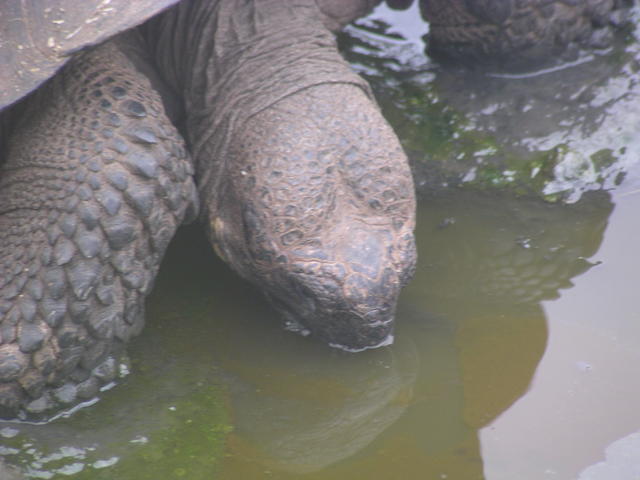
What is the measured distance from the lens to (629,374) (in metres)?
2.28

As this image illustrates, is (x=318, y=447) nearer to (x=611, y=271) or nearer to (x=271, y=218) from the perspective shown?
(x=271, y=218)

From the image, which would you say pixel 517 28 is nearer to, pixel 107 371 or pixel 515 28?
pixel 515 28

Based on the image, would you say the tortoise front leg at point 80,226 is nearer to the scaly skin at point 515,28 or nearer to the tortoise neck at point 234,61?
the tortoise neck at point 234,61

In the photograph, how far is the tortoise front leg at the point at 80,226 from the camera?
84.3 inches

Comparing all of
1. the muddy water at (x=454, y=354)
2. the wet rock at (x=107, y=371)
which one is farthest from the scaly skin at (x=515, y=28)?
the wet rock at (x=107, y=371)

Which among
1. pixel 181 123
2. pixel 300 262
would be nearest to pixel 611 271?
pixel 300 262

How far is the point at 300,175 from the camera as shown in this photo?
227 cm

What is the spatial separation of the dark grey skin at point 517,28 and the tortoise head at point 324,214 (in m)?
1.07

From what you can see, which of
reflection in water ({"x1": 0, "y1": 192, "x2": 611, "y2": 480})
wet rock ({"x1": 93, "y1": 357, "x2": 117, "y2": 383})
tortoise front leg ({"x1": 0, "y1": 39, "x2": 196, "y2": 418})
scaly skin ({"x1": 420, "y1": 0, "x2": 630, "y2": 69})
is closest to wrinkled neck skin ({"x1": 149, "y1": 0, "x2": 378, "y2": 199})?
tortoise front leg ({"x1": 0, "y1": 39, "x2": 196, "y2": 418})

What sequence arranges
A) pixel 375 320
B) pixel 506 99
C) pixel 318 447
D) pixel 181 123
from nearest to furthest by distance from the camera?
pixel 318 447 → pixel 375 320 → pixel 181 123 → pixel 506 99

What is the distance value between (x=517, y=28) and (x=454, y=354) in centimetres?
145

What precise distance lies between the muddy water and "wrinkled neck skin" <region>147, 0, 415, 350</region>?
180 millimetres

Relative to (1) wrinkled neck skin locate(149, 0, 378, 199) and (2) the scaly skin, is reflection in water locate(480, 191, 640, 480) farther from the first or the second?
(2) the scaly skin

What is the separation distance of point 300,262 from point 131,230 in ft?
1.39
